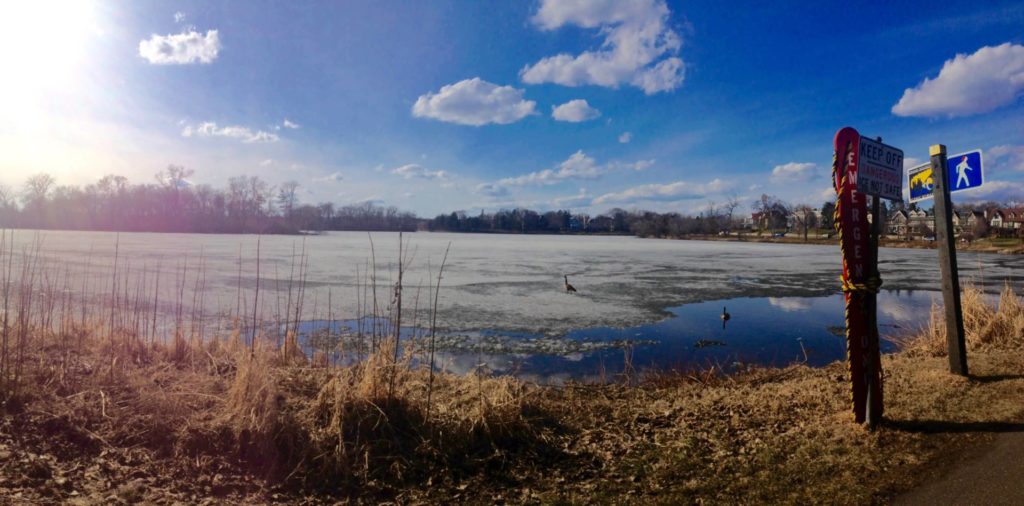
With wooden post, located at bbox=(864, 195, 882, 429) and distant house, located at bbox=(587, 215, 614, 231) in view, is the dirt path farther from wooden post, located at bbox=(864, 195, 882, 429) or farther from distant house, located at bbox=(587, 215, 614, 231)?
Answer: distant house, located at bbox=(587, 215, 614, 231)

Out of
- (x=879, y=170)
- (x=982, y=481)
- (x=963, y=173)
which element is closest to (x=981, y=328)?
(x=963, y=173)

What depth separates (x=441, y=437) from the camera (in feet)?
13.8

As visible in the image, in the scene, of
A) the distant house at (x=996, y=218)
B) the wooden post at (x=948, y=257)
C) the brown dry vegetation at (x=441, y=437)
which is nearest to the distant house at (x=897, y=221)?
the distant house at (x=996, y=218)

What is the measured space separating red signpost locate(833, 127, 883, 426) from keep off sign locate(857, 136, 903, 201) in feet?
0.21

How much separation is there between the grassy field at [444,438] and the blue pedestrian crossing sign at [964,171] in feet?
6.43

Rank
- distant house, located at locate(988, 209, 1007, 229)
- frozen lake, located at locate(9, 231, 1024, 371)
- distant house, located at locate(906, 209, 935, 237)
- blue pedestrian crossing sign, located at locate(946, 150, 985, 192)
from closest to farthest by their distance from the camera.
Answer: blue pedestrian crossing sign, located at locate(946, 150, 985, 192) → frozen lake, located at locate(9, 231, 1024, 371) → distant house, located at locate(906, 209, 935, 237) → distant house, located at locate(988, 209, 1007, 229)

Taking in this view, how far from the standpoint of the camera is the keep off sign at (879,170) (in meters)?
3.89

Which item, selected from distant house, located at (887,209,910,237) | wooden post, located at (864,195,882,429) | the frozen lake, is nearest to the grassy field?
wooden post, located at (864,195,882,429)

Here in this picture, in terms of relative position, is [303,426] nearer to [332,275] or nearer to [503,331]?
[503,331]

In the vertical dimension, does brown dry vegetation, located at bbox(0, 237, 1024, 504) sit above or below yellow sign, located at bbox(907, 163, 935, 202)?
below

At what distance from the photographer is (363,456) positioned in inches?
154

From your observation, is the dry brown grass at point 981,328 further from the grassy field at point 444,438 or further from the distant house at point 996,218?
the distant house at point 996,218

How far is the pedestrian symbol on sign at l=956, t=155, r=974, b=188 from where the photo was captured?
503cm

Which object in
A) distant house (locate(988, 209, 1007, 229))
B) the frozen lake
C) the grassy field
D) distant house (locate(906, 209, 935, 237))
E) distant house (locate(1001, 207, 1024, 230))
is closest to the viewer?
the grassy field
